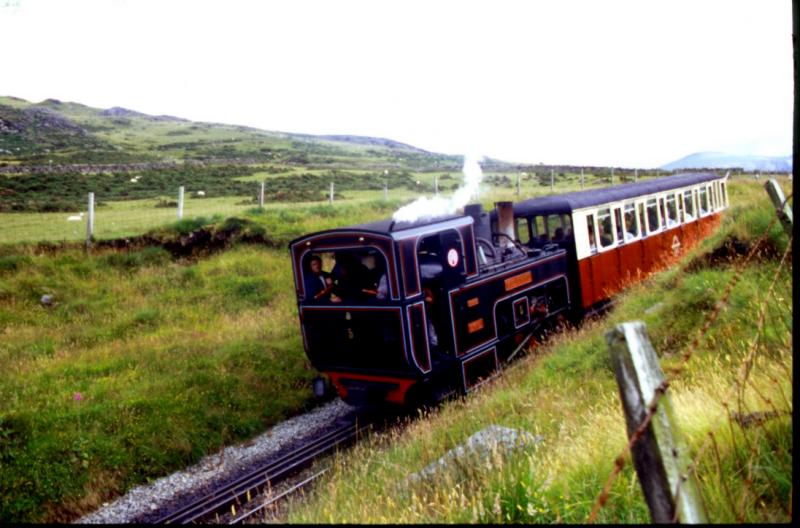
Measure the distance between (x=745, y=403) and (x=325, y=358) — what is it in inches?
277

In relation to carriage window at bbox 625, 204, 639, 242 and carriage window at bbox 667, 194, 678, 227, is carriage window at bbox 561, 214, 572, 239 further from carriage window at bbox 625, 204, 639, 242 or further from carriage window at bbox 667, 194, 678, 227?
carriage window at bbox 667, 194, 678, 227

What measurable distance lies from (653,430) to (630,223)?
14.2 metres

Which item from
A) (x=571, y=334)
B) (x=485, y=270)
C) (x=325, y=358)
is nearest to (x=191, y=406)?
(x=325, y=358)

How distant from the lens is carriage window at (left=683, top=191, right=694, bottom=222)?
1838 centimetres

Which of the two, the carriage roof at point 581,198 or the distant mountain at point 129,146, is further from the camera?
the distant mountain at point 129,146

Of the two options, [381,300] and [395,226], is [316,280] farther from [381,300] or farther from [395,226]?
[395,226]

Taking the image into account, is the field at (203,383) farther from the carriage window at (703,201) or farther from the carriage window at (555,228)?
the carriage window at (703,201)

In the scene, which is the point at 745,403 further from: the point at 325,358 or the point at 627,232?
the point at 627,232

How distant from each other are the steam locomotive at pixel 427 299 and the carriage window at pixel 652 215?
3636mm

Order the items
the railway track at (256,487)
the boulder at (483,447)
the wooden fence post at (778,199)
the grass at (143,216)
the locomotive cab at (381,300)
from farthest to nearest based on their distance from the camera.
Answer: the grass at (143,216) → the locomotive cab at (381,300) → the railway track at (256,487) → the wooden fence post at (778,199) → the boulder at (483,447)

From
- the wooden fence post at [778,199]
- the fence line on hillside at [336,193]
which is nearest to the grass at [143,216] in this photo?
the fence line on hillside at [336,193]

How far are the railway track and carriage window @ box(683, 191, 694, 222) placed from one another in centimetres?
1299

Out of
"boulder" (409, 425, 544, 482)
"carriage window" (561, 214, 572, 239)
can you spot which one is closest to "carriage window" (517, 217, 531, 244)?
"carriage window" (561, 214, 572, 239)

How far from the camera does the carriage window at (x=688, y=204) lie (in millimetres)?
18375
